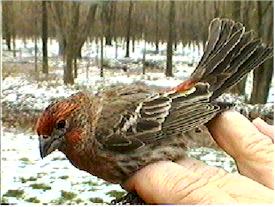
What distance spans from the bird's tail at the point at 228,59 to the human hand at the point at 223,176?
39mm

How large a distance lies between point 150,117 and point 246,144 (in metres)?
0.11

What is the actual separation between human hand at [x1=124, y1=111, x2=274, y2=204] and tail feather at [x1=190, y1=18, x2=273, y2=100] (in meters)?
0.04

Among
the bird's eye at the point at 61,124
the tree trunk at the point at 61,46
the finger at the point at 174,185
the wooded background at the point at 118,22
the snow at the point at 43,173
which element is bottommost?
the snow at the point at 43,173

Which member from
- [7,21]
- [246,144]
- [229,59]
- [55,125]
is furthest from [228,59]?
[7,21]

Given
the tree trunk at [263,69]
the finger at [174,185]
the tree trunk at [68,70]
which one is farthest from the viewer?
the tree trunk at [263,69]

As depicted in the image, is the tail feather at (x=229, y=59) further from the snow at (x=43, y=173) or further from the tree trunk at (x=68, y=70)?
the snow at (x=43, y=173)

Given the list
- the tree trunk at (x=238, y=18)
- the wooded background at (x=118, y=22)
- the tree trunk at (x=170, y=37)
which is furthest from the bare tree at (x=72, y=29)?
the tree trunk at (x=238, y=18)

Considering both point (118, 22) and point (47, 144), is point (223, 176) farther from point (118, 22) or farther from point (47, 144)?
point (118, 22)

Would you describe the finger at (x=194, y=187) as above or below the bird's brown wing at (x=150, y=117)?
below

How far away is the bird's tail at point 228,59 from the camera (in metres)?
0.63

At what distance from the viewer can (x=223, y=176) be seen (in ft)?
1.90

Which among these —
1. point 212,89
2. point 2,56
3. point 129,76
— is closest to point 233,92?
point 129,76

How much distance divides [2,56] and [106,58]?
0.17 meters

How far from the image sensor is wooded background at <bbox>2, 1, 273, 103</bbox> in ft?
2.98
